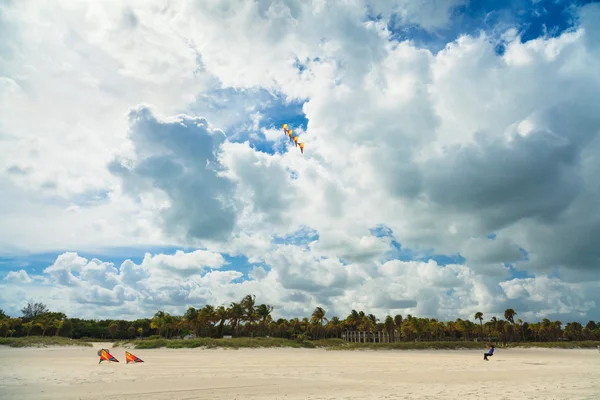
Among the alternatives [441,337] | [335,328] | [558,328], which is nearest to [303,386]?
[335,328]

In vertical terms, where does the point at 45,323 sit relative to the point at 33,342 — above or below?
above

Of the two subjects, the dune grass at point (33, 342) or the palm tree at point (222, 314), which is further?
the palm tree at point (222, 314)

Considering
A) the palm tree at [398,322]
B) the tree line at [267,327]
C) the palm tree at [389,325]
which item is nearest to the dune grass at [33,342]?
the tree line at [267,327]

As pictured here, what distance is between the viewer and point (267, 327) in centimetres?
10688

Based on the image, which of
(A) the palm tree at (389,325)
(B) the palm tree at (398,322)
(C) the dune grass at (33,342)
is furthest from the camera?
(B) the palm tree at (398,322)

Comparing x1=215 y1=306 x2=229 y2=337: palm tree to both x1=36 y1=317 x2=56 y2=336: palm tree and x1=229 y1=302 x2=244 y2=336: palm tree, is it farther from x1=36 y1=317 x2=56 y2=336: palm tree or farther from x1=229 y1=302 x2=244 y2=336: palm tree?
x1=36 y1=317 x2=56 y2=336: palm tree

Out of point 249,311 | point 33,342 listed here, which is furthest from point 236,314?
point 33,342

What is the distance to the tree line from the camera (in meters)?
101

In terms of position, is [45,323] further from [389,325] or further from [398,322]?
[398,322]

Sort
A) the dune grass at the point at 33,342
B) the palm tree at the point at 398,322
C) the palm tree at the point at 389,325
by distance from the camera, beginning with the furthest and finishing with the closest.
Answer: the palm tree at the point at 398,322 < the palm tree at the point at 389,325 < the dune grass at the point at 33,342

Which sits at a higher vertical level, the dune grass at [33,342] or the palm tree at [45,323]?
the palm tree at [45,323]

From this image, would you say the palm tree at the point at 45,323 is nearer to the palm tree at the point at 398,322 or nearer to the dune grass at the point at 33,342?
the dune grass at the point at 33,342

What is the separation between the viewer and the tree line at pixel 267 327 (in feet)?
332

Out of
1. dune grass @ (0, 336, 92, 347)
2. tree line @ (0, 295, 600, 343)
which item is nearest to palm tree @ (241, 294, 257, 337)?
tree line @ (0, 295, 600, 343)
